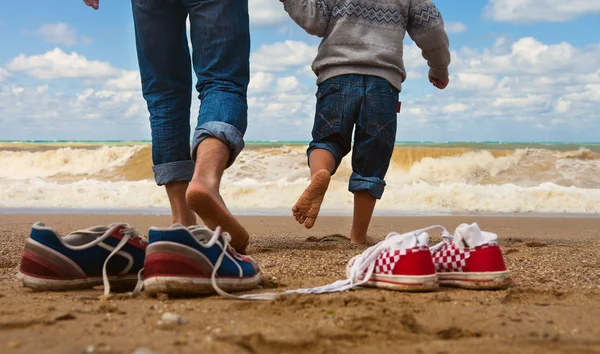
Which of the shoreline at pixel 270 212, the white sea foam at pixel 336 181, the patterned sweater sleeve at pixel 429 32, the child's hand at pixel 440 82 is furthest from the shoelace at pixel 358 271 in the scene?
the white sea foam at pixel 336 181

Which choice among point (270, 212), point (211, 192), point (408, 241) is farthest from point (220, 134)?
point (270, 212)

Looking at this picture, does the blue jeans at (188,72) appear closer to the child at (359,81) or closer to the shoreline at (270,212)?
the child at (359,81)

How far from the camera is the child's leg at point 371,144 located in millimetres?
3740

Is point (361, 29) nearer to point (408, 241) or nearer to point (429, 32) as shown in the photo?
point (429, 32)

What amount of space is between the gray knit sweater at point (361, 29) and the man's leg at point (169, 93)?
0.83 m

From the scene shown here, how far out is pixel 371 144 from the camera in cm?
378

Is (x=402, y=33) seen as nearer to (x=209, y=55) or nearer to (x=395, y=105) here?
(x=395, y=105)

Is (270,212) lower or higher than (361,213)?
lower

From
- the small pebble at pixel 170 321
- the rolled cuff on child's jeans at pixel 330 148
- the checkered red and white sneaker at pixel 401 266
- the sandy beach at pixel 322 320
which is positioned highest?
the rolled cuff on child's jeans at pixel 330 148

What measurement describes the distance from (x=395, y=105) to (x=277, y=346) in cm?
255

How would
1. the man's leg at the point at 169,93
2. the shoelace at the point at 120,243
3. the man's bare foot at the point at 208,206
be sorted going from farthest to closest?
the man's leg at the point at 169,93, the man's bare foot at the point at 208,206, the shoelace at the point at 120,243

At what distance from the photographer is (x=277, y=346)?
152 cm

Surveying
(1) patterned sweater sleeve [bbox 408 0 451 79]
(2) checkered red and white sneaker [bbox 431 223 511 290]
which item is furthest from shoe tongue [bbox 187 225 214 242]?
(1) patterned sweater sleeve [bbox 408 0 451 79]

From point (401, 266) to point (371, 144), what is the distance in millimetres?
1594
